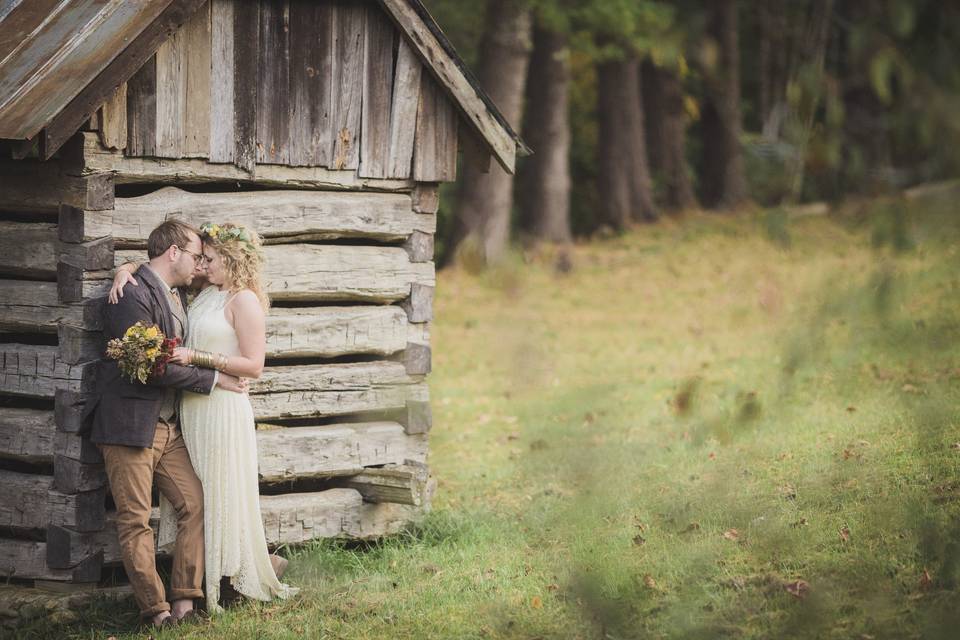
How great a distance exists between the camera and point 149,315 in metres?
5.92

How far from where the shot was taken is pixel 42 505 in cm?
630

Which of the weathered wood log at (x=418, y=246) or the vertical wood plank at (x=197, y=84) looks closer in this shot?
the vertical wood plank at (x=197, y=84)

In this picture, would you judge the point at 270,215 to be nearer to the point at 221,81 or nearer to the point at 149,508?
the point at 221,81

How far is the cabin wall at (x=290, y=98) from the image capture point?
6363mm

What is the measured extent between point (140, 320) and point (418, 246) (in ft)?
7.30

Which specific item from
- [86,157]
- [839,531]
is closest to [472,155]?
[86,157]

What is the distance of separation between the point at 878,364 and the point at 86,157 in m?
8.31

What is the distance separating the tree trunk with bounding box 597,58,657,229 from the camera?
78.2 feet

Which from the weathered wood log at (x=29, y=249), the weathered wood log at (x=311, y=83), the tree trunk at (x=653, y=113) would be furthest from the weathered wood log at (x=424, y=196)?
the tree trunk at (x=653, y=113)

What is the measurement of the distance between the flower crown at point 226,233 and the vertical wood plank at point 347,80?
1.04 m

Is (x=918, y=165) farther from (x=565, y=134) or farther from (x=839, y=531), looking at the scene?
(x=565, y=134)

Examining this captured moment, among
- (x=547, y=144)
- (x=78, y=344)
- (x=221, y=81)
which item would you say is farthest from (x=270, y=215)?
(x=547, y=144)

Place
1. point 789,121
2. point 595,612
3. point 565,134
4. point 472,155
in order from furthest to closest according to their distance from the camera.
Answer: point 565,134, point 472,155, point 595,612, point 789,121

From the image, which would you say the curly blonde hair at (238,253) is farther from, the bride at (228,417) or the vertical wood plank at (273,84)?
the vertical wood plank at (273,84)
